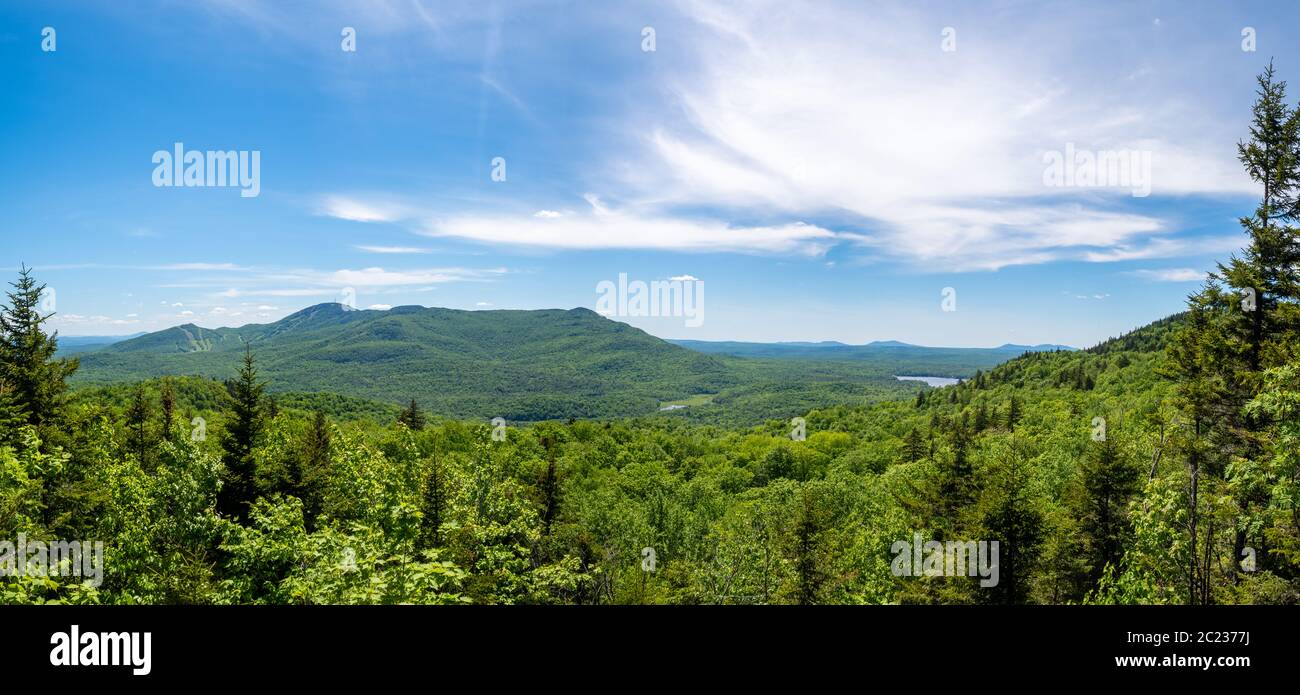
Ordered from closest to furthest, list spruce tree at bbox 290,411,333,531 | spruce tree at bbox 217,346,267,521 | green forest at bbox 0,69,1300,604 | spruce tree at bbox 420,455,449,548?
green forest at bbox 0,69,1300,604, spruce tree at bbox 420,455,449,548, spruce tree at bbox 217,346,267,521, spruce tree at bbox 290,411,333,531

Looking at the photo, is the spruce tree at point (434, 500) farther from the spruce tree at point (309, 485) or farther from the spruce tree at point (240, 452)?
the spruce tree at point (240, 452)

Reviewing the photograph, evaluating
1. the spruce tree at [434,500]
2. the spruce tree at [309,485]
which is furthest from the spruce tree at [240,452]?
the spruce tree at [434,500]

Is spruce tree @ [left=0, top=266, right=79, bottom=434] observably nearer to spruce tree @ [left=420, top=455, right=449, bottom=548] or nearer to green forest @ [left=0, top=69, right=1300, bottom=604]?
green forest @ [left=0, top=69, right=1300, bottom=604]

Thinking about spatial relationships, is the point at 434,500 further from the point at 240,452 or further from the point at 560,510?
the point at 560,510

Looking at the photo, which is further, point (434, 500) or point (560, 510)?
point (560, 510)

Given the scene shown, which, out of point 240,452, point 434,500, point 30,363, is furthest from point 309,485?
point 30,363

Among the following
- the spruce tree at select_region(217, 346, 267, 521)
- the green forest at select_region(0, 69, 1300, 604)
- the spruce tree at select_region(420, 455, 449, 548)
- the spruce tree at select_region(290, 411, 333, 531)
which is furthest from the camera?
the spruce tree at select_region(290, 411, 333, 531)

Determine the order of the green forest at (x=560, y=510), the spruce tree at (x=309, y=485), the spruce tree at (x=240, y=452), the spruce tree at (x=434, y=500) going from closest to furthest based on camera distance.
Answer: the green forest at (x=560, y=510) < the spruce tree at (x=434, y=500) < the spruce tree at (x=240, y=452) < the spruce tree at (x=309, y=485)

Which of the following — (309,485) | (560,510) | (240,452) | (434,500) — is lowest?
(560,510)

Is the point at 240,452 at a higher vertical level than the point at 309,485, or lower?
higher

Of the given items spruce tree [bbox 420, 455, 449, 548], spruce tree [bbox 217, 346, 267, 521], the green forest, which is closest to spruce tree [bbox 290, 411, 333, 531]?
the green forest

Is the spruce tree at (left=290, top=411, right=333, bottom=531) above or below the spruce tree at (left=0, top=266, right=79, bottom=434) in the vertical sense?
below
